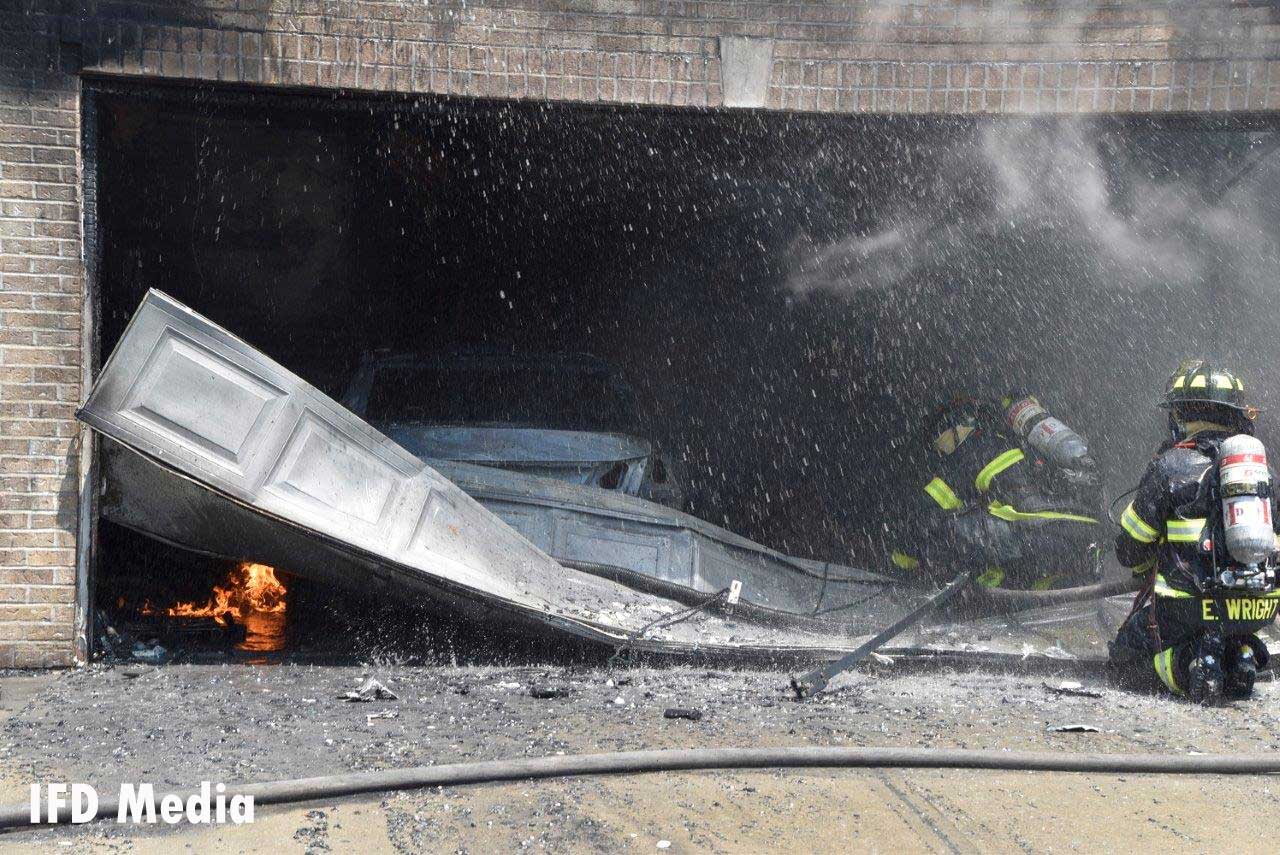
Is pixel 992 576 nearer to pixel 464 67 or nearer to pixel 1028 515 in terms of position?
pixel 1028 515

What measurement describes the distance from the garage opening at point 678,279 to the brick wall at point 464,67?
0.63ft

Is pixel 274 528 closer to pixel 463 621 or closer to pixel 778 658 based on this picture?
pixel 463 621

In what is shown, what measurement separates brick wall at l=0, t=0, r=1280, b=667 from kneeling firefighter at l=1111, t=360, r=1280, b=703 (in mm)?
1665

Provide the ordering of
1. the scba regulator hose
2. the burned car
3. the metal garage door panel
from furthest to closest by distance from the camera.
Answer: the burned car → the metal garage door panel → the scba regulator hose

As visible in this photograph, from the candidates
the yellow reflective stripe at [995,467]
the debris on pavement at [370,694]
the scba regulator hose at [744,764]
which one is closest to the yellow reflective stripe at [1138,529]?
the scba regulator hose at [744,764]

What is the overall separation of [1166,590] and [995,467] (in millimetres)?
1738

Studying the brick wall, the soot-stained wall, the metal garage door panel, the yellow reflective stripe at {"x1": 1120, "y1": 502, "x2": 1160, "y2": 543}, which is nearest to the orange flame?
the brick wall

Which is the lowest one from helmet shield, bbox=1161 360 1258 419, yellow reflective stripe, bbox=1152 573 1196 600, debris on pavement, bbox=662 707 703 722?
debris on pavement, bbox=662 707 703 722

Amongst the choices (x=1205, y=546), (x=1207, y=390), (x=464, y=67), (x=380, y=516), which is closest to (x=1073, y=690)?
(x=1205, y=546)

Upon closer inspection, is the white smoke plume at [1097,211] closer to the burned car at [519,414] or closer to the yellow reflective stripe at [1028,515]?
the yellow reflective stripe at [1028,515]

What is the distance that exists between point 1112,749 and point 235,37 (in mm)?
4808

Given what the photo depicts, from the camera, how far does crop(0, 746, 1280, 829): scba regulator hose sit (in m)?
3.49

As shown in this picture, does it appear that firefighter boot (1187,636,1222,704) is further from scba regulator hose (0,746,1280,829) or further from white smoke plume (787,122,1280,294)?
white smoke plume (787,122,1280,294)

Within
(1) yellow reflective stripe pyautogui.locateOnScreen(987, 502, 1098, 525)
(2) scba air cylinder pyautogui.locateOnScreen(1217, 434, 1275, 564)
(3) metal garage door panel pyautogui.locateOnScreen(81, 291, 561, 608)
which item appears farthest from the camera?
(1) yellow reflective stripe pyautogui.locateOnScreen(987, 502, 1098, 525)
